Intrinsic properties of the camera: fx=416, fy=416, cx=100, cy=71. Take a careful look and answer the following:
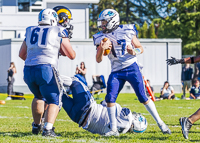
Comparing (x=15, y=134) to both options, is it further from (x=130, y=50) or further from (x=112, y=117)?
(x=130, y=50)

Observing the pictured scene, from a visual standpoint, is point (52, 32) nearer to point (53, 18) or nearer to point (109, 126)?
point (53, 18)

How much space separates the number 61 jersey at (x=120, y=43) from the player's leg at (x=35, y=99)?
1081 millimetres

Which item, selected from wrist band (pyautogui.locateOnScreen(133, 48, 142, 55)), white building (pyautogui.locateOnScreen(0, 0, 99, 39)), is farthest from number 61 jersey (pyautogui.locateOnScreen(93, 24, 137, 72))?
white building (pyautogui.locateOnScreen(0, 0, 99, 39))

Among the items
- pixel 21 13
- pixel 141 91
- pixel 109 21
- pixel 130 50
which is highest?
pixel 21 13

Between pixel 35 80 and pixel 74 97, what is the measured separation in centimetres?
67

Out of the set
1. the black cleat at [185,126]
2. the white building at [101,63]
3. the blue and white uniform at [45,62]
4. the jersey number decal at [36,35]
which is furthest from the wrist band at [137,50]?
the white building at [101,63]

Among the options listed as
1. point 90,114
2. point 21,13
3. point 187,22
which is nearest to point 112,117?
point 90,114

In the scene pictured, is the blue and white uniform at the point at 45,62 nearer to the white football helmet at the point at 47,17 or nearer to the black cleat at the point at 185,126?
the white football helmet at the point at 47,17

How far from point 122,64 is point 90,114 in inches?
32.6

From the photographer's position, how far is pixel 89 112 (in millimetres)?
5621

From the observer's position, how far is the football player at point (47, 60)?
519 cm

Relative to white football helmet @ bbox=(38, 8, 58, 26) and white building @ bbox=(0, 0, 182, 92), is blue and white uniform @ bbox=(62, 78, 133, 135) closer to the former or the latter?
white football helmet @ bbox=(38, 8, 58, 26)

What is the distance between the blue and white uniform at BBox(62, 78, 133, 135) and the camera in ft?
18.4

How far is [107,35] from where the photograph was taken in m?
5.84
